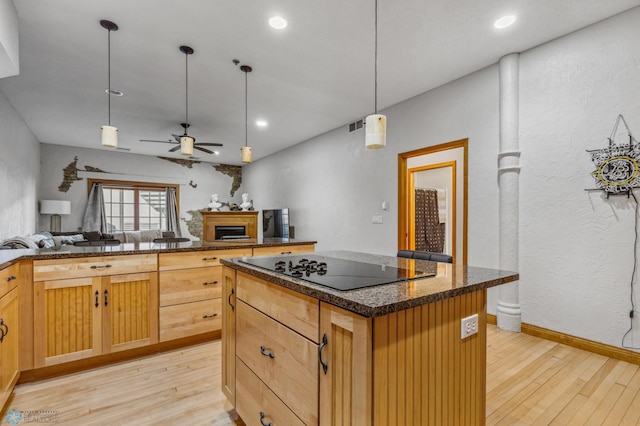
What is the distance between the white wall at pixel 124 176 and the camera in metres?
6.76

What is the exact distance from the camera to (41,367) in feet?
7.06

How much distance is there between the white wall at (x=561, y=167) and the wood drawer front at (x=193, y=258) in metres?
2.63

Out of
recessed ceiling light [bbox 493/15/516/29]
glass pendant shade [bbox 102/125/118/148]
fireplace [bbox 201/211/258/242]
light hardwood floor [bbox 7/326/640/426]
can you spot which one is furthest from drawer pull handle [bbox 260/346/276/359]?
fireplace [bbox 201/211/258/242]

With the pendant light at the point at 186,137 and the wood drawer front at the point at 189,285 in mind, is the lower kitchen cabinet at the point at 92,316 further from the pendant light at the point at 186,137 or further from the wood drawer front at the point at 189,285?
the pendant light at the point at 186,137

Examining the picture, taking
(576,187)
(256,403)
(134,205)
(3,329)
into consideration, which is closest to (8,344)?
(3,329)

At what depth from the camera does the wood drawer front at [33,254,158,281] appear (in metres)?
2.14

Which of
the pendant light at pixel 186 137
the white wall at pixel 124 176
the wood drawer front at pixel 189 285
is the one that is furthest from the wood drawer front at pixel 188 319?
the white wall at pixel 124 176

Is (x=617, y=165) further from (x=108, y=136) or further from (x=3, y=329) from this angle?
(x=3, y=329)

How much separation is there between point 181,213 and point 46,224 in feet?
9.01

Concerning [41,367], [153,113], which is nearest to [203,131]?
[153,113]

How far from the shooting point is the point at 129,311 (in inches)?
96.8

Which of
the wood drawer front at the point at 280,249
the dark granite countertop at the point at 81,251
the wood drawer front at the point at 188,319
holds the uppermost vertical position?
the dark granite countertop at the point at 81,251

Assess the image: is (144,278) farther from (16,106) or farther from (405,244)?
(16,106)

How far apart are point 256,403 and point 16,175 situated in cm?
542
